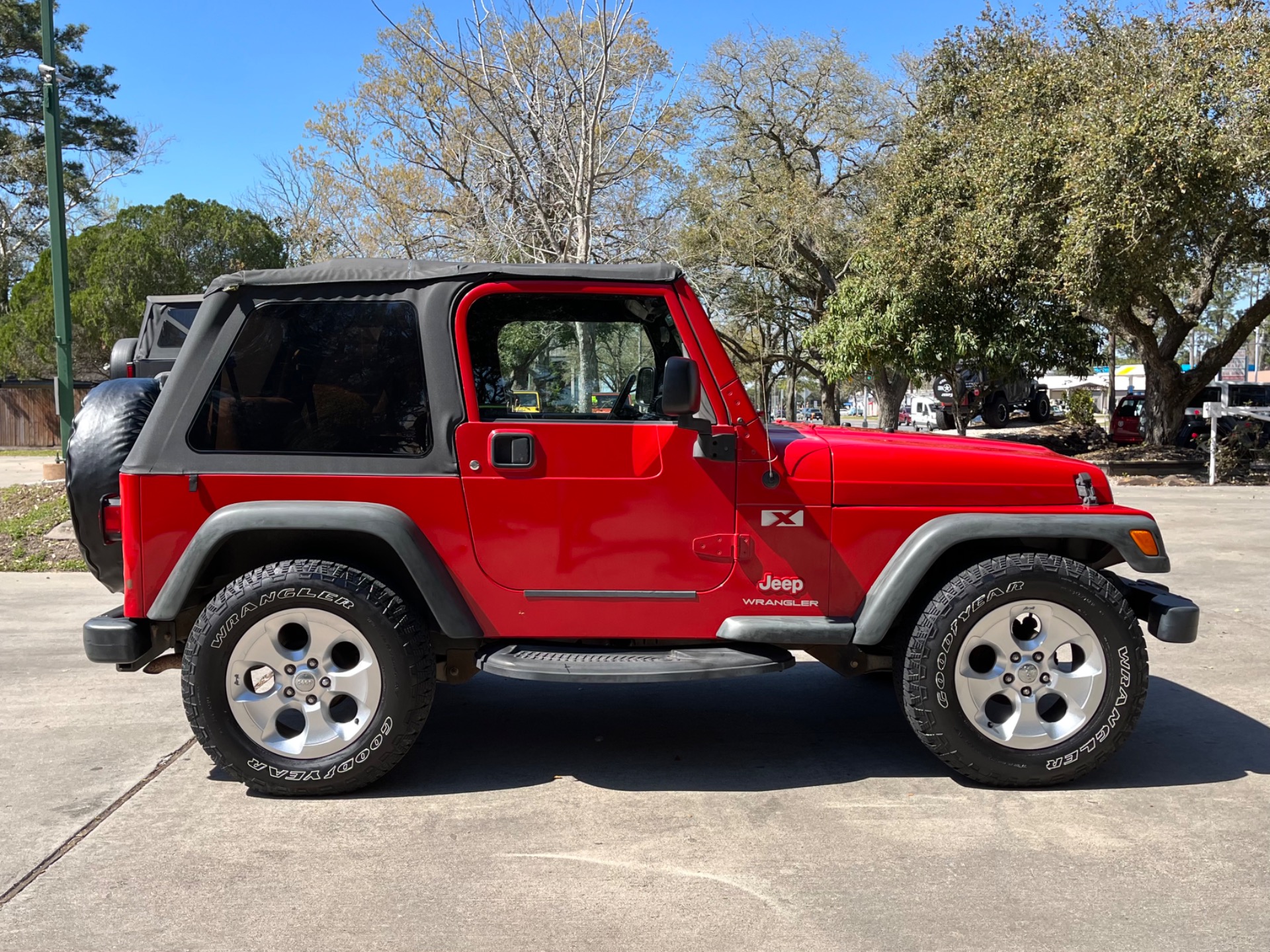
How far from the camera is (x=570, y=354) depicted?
13.6 ft

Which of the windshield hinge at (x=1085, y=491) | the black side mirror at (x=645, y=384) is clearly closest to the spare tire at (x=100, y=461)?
the black side mirror at (x=645, y=384)

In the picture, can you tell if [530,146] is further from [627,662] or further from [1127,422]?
[1127,422]

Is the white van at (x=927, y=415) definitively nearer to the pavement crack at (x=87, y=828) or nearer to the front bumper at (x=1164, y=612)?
the front bumper at (x=1164, y=612)

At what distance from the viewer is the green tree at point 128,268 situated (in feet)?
95.2

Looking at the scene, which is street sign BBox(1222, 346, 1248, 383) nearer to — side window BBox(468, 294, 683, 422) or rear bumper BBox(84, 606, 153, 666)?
side window BBox(468, 294, 683, 422)

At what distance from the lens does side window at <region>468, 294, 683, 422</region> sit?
4.02m

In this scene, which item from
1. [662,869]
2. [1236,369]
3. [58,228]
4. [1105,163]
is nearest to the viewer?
[662,869]

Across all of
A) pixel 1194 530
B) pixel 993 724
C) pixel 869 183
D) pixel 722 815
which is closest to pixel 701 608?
pixel 722 815

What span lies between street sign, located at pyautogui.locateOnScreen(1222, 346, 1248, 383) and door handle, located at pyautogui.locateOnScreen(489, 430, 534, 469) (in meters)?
20.1

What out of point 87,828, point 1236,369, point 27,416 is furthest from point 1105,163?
point 27,416

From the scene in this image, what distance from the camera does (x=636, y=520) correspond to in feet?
12.9

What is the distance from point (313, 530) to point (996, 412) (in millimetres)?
30209

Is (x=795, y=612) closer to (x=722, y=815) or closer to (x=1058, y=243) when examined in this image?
(x=722, y=815)

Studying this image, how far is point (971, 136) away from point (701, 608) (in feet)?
56.5
